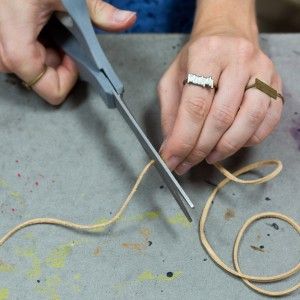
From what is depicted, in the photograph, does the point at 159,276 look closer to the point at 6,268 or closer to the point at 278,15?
the point at 6,268

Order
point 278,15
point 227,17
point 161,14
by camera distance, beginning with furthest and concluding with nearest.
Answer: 1. point 278,15
2. point 161,14
3. point 227,17

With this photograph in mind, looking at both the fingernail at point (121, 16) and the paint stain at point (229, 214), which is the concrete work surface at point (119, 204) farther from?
the fingernail at point (121, 16)

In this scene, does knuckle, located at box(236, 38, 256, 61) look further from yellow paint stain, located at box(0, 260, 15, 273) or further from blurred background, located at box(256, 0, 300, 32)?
blurred background, located at box(256, 0, 300, 32)

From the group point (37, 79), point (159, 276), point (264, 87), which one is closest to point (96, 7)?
point (37, 79)

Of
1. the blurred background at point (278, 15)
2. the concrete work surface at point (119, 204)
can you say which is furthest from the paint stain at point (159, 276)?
the blurred background at point (278, 15)

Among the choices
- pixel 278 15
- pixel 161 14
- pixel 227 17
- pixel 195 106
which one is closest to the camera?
pixel 195 106

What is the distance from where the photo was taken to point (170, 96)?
629 mm

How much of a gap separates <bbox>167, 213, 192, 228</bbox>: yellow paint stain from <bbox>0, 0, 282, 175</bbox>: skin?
50 mm

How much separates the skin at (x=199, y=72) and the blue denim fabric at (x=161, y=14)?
146mm

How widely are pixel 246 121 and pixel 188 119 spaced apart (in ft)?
0.21

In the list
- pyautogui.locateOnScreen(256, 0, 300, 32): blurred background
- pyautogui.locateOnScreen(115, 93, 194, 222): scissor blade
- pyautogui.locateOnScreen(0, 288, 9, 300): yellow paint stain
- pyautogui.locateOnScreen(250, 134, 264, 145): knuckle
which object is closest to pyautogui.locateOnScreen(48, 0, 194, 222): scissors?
pyautogui.locateOnScreen(115, 93, 194, 222): scissor blade

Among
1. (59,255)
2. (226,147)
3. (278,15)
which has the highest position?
(226,147)

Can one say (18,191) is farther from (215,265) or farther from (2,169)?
(215,265)

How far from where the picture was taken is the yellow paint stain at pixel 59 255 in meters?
0.60
